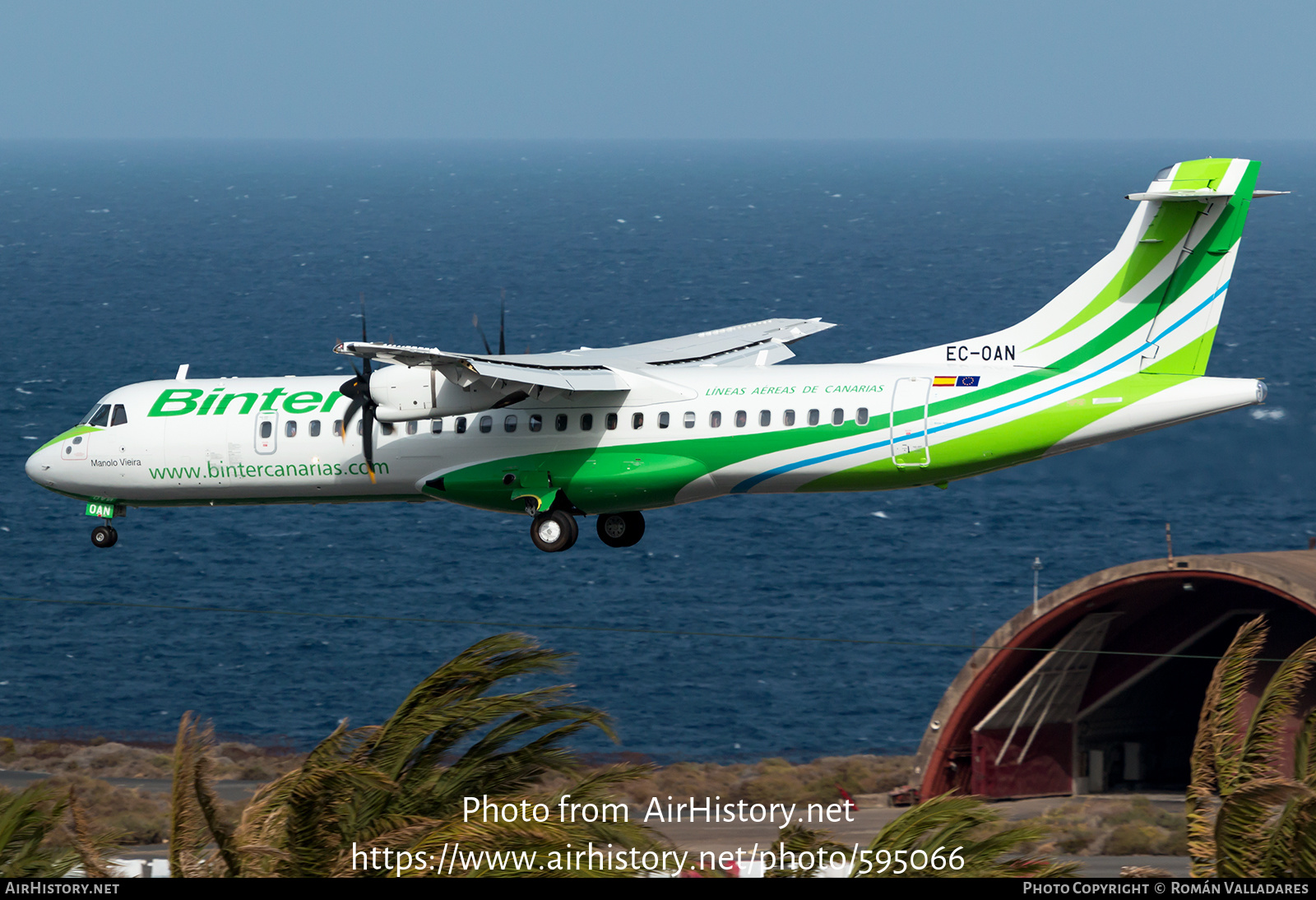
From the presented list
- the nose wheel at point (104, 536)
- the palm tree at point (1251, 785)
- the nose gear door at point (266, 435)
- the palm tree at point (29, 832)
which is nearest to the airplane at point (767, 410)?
the nose gear door at point (266, 435)

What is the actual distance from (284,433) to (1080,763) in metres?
27.1

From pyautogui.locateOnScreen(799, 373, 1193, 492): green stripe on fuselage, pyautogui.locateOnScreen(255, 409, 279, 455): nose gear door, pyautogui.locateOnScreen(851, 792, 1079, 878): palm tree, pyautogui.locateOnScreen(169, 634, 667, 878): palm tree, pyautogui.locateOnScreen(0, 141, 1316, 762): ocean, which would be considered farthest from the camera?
pyautogui.locateOnScreen(0, 141, 1316, 762): ocean

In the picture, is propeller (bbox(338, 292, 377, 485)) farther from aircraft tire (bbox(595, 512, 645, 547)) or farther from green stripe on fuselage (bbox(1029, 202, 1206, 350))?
green stripe on fuselage (bbox(1029, 202, 1206, 350))

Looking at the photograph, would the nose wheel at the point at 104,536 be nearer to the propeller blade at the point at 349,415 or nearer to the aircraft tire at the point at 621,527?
the propeller blade at the point at 349,415

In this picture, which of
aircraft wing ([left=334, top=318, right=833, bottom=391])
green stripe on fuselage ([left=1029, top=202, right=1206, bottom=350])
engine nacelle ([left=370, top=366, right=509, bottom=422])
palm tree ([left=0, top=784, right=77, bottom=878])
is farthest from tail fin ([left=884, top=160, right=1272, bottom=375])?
palm tree ([left=0, top=784, right=77, bottom=878])

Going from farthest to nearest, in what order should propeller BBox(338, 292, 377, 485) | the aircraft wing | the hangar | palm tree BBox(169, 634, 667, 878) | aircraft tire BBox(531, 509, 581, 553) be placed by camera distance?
the hangar, propeller BBox(338, 292, 377, 485), aircraft tire BBox(531, 509, 581, 553), the aircraft wing, palm tree BBox(169, 634, 667, 878)

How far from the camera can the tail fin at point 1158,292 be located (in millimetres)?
32312

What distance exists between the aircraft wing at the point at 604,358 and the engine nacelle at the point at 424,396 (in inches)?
12.6

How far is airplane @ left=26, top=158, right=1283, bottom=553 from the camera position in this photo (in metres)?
32.4

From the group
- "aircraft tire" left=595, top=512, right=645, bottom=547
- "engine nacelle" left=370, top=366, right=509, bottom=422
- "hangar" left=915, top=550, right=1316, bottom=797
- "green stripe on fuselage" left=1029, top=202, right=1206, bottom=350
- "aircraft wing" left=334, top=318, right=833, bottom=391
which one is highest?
"green stripe on fuselage" left=1029, top=202, right=1206, bottom=350

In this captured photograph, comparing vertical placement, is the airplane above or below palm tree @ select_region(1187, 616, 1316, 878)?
above

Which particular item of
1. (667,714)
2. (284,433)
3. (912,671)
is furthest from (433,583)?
(284,433)

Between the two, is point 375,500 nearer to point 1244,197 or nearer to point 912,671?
point 1244,197

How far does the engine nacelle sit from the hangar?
19304mm
